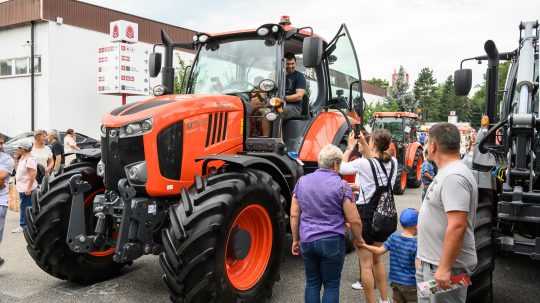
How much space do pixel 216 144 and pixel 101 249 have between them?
1635 millimetres

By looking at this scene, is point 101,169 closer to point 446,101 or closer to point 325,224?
point 325,224

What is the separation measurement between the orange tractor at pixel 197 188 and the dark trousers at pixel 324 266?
717 mm

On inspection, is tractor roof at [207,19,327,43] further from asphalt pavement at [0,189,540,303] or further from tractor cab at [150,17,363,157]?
asphalt pavement at [0,189,540,303]

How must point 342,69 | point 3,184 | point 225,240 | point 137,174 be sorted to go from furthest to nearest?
point 342,69, point 3,184, point 137,174, point 225,240

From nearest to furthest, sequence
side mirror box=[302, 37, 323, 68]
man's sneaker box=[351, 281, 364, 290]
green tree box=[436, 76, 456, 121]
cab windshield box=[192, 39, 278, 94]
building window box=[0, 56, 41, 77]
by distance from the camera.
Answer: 1. side mirror box=[302, 37, 323, 68]
2. man's sneaker box=[351, 281, 364, 290]
3. cab windshield box=[192, 39, 278, 94]
4. building window box=[0, 56, 41, 77]
5. green tree box=[436, 76, 456, 121]

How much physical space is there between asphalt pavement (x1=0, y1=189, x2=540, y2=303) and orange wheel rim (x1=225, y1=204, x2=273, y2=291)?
0.42 m

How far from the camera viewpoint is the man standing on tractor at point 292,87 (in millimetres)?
5602

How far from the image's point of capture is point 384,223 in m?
4.22

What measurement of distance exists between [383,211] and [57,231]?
3.10 metres

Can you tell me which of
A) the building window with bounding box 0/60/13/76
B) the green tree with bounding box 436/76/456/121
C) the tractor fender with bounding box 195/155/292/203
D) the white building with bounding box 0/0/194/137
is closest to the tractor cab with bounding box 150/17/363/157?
the tractor fender with bounding box 195/155/292/203

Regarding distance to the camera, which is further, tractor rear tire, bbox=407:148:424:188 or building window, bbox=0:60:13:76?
building window, bbox=0:60:13:76

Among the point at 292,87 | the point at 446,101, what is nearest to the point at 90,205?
the point at 292,87

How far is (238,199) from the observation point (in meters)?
3.97

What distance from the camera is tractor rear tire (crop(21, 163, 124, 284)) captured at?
178 inches
